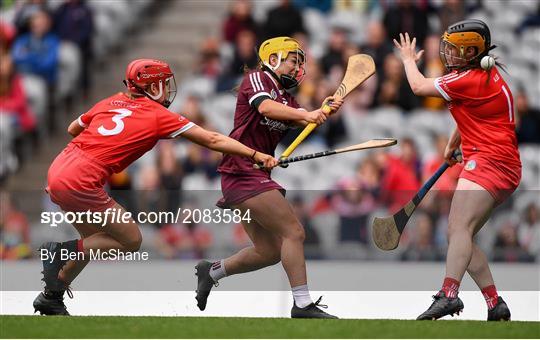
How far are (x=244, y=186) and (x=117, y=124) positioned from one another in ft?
2.95

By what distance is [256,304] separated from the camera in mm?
10633

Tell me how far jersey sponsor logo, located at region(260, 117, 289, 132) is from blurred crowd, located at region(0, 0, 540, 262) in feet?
5.19

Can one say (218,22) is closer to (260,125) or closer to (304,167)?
(304,167)

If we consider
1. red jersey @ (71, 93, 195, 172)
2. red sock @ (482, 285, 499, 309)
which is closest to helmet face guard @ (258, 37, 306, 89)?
red jersey @ (71, 93, 195, 172)

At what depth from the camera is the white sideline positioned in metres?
10.5

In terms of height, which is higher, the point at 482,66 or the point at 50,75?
the point at 50,75

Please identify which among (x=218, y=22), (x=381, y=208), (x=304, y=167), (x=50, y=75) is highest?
(x=218, y=22)

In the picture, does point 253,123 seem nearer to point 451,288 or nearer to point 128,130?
point 128,130

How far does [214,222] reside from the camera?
10859mm

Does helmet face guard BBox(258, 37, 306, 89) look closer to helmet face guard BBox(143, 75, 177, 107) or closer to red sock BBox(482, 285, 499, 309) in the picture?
helmet face guard BBox(143, 75, 177, 107)

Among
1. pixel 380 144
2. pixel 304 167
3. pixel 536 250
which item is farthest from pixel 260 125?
pixel 304 167

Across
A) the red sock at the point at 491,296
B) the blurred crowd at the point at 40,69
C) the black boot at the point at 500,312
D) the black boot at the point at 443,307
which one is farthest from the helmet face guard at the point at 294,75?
the blurred crowd at the point at 40,69

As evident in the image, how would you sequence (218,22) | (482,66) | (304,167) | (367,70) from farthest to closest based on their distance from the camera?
1. (218,22)
2. (304,167)
3. (367,70)
4. (482,66)

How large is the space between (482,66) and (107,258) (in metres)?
2.70
